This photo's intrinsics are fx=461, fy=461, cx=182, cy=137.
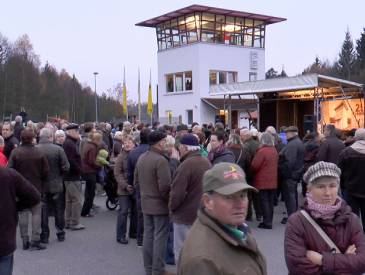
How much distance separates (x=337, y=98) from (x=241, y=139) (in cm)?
970

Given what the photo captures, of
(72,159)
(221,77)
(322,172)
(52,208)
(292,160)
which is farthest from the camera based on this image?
(221,77)

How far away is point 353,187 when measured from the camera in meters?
7.02

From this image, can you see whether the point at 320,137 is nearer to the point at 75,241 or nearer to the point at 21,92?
the point at 75,241

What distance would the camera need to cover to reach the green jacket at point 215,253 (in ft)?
6.82

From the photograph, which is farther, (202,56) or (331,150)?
(202,56)

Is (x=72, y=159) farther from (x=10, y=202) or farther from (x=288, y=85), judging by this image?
(x=288, y=85)

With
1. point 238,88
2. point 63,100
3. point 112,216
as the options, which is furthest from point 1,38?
point 112,216

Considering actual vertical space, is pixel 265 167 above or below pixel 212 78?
below

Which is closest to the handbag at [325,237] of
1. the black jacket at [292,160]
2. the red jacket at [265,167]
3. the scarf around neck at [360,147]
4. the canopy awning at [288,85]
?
the scarf around neck at [360,147]

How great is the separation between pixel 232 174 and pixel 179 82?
110 ft

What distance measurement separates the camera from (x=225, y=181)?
7.61 feet

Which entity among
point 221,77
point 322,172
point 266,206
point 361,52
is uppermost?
point 361,52

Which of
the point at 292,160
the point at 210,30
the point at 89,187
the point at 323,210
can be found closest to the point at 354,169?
the point at 292,160

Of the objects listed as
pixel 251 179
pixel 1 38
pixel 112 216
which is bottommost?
pixel 112 216
